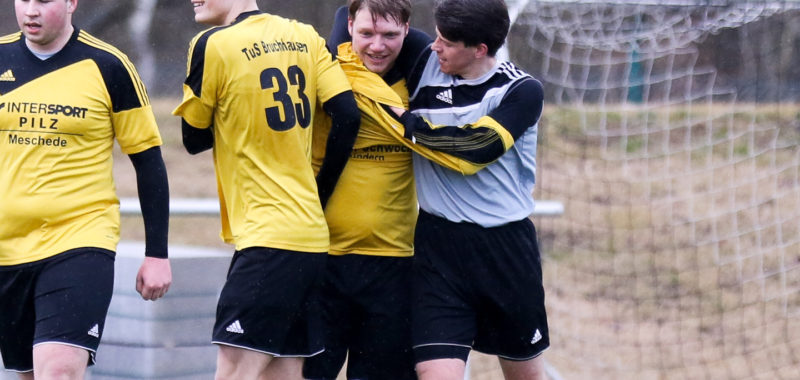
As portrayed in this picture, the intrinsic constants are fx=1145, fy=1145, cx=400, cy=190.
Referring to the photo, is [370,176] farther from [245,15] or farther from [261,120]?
[245,15]

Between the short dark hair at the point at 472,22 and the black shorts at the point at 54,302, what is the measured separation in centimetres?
146

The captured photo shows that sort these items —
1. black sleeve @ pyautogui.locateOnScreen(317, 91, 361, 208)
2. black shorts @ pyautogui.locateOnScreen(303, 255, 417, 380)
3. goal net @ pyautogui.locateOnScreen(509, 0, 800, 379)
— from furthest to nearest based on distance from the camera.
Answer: goal net @ pyautogui.locateOnScreen(509, 0, 800, 379), black shorts @ pyautogui.locateOnScreen(303, 255, 417, 380), black sleeve @ pyautogui.locateOnScreen(317, 91, 361, 208)

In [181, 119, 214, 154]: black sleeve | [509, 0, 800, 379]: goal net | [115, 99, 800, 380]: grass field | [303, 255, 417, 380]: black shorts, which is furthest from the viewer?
[115, 99, 800, 380]: grass field

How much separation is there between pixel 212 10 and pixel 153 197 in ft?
2.41

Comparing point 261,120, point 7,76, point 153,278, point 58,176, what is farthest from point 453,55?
point 7,76

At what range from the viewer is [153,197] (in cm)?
419

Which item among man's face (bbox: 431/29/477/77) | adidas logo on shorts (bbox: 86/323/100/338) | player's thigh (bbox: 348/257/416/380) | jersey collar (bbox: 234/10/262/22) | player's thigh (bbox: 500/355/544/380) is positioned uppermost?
jersey collar (bbox: 234/10/262/22)

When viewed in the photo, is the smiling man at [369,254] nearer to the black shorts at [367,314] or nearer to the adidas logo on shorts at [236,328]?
the black shorts at [367,314]

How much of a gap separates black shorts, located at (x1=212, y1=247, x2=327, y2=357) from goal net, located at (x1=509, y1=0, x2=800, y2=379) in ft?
10.8

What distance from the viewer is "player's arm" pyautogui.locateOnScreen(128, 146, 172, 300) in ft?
13.7

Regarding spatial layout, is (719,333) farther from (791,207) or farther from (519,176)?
(519,176)

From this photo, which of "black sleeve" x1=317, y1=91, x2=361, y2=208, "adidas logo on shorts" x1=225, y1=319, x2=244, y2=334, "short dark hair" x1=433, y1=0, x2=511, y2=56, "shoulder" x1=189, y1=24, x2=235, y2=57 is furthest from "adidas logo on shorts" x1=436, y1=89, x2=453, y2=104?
"adidas logo on shorts" x1=225, y1=319, x2=244, y2=334

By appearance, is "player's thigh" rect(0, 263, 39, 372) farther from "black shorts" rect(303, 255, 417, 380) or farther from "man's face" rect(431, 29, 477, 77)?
"man's face" rect(431, 29, 477, 77)

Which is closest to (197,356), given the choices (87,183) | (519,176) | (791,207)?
(87,183)
